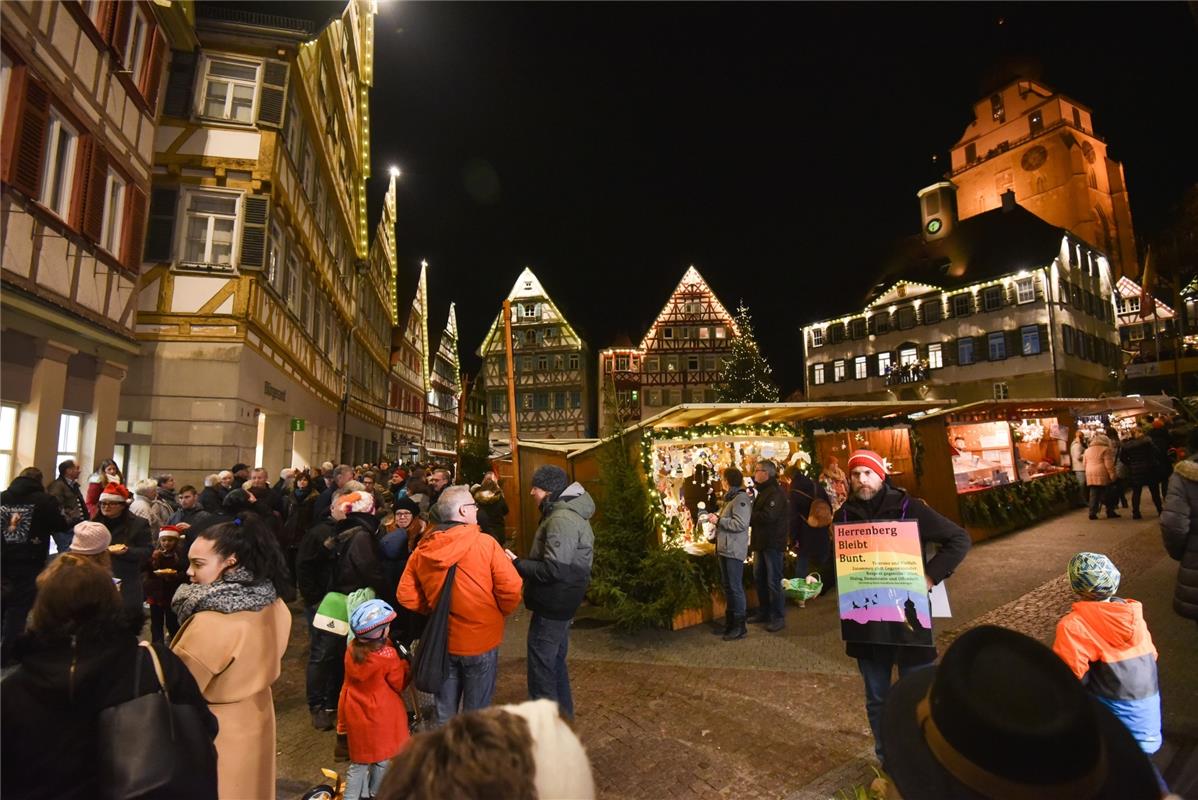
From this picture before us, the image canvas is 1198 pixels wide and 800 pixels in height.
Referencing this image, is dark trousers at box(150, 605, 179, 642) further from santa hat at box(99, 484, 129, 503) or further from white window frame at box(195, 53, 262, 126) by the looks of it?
white window frame at box(195, 53, 262, 126)

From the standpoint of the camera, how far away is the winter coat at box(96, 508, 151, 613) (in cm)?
544

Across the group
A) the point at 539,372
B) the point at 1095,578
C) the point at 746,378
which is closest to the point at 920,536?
the point at 1095,578

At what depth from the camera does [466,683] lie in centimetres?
385

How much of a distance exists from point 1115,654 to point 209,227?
49.2ft

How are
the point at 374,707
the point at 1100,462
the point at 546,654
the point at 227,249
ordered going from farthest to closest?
the point at 227,249 < the point at 1100,462 < the point at 546,654 < the point at 374,707

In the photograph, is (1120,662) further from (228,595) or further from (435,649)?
(228,595)

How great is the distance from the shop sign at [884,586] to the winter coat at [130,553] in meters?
6.03

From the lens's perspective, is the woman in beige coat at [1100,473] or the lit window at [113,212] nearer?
the lit window at [113,212]

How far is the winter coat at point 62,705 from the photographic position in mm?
1759

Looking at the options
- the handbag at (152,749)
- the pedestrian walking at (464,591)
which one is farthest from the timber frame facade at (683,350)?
the handbag at (152,749)

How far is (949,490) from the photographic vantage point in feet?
35.4

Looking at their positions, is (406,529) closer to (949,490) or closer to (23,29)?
(23,29)

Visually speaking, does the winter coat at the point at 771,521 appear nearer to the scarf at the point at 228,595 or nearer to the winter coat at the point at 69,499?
the scarf at the point at 228,595

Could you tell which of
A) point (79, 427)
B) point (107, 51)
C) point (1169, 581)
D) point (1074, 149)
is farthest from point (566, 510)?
point (1074, 149)
